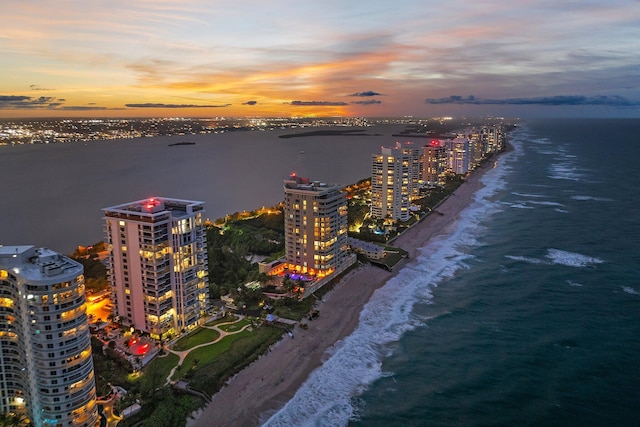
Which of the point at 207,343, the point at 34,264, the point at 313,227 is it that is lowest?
the point at 207,343

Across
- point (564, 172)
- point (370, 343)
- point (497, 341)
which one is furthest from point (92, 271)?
point (564, 172)

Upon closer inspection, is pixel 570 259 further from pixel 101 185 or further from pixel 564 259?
pixel 101 185

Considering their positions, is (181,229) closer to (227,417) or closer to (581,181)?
(227,417)

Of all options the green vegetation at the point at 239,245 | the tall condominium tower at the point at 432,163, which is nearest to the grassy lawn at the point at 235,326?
the green vegetation at the point at 239,245

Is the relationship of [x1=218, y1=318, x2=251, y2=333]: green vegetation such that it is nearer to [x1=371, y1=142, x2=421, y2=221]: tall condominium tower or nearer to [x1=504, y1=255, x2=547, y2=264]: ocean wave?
[x1=504, y1=255, x2=547, y2=264]: ocean wave

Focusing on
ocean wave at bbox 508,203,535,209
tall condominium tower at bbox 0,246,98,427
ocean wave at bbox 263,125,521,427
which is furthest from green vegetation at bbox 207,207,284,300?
ocean wave at bbox 508,203,535,209

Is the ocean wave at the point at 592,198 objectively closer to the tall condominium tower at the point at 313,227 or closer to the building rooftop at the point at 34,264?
the tall condominium tower at the point at 313,227
